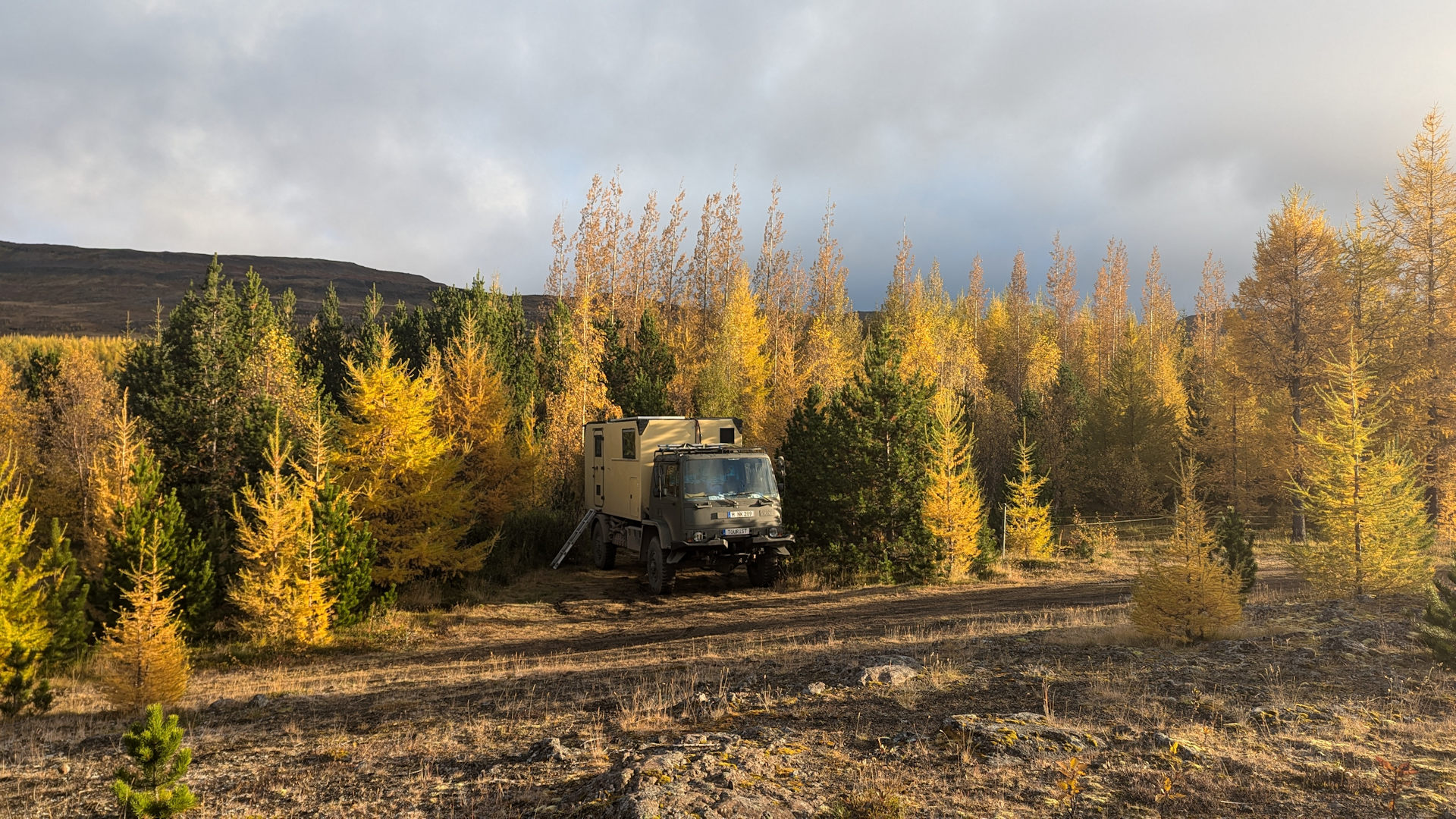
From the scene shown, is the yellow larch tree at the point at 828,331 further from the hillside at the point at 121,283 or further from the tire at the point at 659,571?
the hillside at the point at 121,283

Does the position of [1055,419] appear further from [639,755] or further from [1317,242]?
[639,755]

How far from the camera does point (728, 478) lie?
17703 millimetres

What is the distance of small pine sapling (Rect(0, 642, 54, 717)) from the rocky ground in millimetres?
277

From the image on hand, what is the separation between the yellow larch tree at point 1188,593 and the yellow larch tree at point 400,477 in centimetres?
1542

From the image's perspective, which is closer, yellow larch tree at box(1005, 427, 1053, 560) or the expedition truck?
the expedition truck

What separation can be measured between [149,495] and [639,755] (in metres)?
14.8

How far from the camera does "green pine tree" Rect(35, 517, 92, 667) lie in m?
12.7

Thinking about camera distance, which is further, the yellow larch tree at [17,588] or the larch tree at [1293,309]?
the larch tree at [1293,309]

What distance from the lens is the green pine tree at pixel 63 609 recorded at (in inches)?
499

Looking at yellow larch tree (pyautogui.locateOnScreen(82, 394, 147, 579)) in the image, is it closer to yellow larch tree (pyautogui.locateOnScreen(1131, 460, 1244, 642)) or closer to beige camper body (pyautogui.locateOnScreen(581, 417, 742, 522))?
beige camper body (pyautogui.locateOnScreen(581, 417, 742, 522))

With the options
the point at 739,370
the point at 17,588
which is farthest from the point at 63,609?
the point at 739,370

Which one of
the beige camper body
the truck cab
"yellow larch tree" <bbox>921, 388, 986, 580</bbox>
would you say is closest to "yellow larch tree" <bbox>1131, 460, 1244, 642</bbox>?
the truck cab

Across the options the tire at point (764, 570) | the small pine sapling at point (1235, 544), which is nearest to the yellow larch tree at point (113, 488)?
the tire at point (764, 570)

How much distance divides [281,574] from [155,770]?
10537mm
